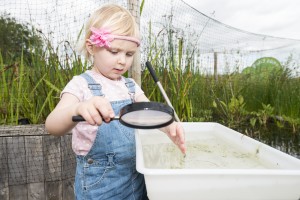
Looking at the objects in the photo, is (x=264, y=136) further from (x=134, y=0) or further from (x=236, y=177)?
(x=236, y=177)

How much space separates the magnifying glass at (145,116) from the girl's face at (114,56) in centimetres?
51

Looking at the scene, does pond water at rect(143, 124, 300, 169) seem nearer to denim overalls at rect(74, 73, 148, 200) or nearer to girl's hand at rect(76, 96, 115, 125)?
denim overalls at rect(74, 73, 148, 200)

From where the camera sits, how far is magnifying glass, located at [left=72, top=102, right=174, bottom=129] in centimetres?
73

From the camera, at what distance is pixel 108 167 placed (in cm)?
118

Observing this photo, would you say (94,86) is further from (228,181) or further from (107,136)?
(228,181)

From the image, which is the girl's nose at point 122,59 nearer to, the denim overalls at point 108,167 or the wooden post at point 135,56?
the denim overalls at point 108,167

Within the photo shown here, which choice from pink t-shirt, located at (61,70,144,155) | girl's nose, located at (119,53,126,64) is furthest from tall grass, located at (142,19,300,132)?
girl's nose, located at (119,53,126,64)

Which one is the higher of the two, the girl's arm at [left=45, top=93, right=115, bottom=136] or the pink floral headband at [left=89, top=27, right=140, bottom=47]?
the pink floral headband at [left=89, top=27, right=140, bottom=47]

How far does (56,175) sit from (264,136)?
244 centimetres

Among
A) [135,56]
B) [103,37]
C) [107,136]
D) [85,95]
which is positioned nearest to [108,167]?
[107,136]

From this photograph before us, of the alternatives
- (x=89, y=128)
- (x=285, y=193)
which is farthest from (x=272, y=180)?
(x=89, y=128)

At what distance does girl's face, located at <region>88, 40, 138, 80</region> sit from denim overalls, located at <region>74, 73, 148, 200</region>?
0.32 feet

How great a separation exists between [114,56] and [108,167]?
1.57 feet

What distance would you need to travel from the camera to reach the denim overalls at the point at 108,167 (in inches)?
46.4
